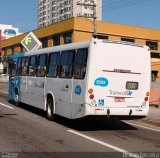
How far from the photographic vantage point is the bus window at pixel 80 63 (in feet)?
42.1

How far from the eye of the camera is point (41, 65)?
55.5ft

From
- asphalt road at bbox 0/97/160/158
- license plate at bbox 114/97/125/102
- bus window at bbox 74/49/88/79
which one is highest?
bus window at bbox 74/49/88/79

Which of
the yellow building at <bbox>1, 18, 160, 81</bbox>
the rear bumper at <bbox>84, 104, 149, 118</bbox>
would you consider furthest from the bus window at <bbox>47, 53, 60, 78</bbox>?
the yellow building at <bbox>1, 18, 160, 81</bbox>

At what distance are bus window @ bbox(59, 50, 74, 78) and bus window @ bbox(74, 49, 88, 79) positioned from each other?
1.31 feet

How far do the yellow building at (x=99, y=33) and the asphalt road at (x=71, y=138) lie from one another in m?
39.3

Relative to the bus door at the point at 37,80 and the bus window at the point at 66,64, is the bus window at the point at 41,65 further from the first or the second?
the bus window at the point at 66,64

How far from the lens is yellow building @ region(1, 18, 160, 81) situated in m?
54.7

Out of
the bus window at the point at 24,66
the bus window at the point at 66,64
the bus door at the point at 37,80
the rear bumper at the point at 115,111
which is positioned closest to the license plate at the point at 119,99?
the rear bumper at the point at 115,111

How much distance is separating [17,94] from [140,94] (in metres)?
9.14

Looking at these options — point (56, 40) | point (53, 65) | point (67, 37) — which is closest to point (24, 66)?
point (53, 65)

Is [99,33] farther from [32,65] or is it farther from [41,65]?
[41,65]

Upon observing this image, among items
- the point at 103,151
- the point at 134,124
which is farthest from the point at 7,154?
the point at 134,124

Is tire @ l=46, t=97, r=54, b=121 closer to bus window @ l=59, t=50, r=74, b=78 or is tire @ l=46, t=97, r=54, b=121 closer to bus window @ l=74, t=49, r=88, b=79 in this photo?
bus window @ l=59, t=50, r=74, b=78

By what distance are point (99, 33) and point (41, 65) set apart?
4139cm
